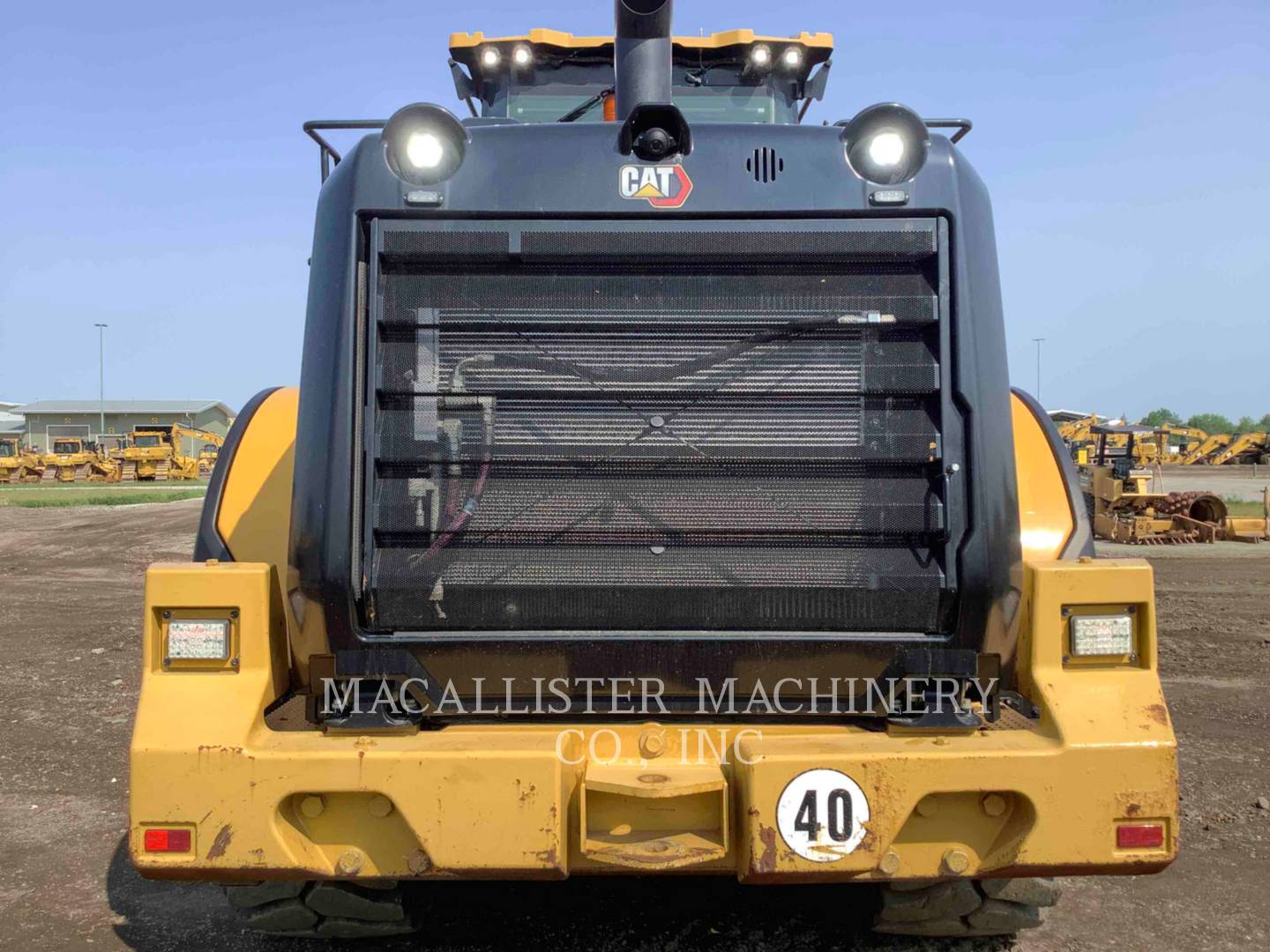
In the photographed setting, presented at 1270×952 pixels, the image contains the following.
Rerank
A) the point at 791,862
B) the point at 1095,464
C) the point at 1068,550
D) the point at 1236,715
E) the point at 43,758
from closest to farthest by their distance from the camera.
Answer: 1. the point at 791,862
2. the point at 1068,550
3. the point at 43,758
4. the point at 1236,715
5. the point at 1095,464

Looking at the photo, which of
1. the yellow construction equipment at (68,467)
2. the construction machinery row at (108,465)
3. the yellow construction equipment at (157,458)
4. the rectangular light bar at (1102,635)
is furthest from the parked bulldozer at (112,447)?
the rectangular light bar at (1102,635)

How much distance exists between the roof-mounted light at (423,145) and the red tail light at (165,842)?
71.2 inches

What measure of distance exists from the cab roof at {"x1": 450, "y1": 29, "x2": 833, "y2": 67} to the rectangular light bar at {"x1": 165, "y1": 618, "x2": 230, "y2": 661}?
315 centimetres

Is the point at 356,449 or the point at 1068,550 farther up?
the point at 356,449

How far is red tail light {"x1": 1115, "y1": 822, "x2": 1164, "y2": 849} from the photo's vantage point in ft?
8.72

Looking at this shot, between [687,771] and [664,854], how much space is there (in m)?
0.22

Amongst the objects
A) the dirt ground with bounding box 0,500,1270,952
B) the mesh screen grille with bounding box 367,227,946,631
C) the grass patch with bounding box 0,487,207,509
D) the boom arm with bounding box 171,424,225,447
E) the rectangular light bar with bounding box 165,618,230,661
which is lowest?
the dirt ground with bounding box 0,500,1270,952

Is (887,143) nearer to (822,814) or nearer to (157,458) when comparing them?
(822,814)

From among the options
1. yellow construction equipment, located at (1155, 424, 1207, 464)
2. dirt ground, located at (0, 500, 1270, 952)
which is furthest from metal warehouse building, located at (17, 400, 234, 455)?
dirt ground, located at (0, 500, 1270, 952)

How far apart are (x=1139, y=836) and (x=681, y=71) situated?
12.1 ft

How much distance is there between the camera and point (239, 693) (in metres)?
2.81

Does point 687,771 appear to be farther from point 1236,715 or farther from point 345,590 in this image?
point 1236,715

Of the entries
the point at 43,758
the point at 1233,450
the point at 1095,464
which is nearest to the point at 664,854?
the point at 43,758

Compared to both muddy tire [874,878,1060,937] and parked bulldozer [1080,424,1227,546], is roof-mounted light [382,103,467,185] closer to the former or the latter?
muddy tire [874,878,1060,937]
